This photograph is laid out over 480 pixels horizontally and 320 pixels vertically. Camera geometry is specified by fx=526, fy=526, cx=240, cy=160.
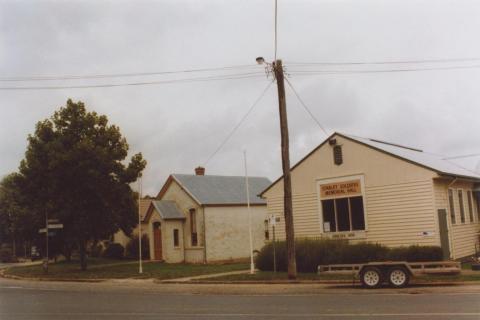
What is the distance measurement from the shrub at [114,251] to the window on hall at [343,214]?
75.3 ft

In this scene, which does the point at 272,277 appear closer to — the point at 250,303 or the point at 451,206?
the point at 250,303

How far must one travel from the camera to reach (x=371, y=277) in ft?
57.0

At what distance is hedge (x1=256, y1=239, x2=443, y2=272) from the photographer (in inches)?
843

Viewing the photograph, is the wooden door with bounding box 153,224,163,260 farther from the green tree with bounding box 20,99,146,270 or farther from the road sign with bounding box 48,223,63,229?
the road sign with bounding box 48,223,63,229

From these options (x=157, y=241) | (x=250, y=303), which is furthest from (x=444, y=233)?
(x=157, y=241)

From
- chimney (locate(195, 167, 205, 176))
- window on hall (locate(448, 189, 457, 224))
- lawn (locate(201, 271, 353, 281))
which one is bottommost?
lawn (locate(201, 271, 353, 281))

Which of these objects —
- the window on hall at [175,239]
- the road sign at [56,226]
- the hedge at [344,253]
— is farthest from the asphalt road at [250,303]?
the window on hall at [175,239]

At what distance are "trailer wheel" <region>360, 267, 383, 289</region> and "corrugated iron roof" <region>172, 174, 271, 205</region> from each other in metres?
18.5

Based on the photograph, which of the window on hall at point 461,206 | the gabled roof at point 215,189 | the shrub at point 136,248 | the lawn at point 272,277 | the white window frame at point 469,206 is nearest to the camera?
the lawn at point 272,277

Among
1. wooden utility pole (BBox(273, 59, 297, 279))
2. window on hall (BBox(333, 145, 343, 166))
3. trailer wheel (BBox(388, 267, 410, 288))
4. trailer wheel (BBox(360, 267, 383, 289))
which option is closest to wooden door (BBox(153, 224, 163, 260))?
window on hall (BBox(333, 145, 343, 166))

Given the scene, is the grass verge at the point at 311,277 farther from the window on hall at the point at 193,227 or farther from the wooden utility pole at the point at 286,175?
the window on hall at the point at 193,227

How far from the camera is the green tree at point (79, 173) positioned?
28.8 meters

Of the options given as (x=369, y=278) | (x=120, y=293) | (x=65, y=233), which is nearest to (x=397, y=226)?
(x=369, y=278)

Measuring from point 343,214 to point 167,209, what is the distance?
48.6ft
